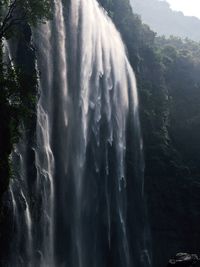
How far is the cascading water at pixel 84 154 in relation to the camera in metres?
35.3

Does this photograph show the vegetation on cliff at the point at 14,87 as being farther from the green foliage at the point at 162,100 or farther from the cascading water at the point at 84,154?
the green foliage at the point at 162,100

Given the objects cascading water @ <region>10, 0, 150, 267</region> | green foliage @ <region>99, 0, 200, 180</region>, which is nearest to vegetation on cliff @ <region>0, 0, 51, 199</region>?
cascading water @ <region>10, 0, 150, 267</region>

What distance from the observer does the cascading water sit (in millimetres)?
35281

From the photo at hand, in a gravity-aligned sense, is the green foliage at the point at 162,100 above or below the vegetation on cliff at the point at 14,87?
above

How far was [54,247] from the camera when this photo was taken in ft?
121

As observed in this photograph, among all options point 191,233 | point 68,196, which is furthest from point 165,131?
point 68,196

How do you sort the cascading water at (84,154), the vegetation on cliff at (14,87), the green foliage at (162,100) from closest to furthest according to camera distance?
the vegetation on cliff at (14,87)
the cascading water at (84,154)
the green foliage at (162,100)

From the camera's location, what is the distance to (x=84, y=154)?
139 ft

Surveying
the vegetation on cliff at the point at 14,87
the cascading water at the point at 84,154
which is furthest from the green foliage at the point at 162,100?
the vegetation on cliff at the point at 14,87

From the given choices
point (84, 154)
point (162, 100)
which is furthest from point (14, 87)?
point (162, 100)

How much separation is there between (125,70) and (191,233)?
18.7 m

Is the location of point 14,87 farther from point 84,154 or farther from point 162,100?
point 162,100

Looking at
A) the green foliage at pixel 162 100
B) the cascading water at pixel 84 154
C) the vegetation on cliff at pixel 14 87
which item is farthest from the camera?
the green foliage at pixel 162 100

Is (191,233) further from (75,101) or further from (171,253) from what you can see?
(75,101)
